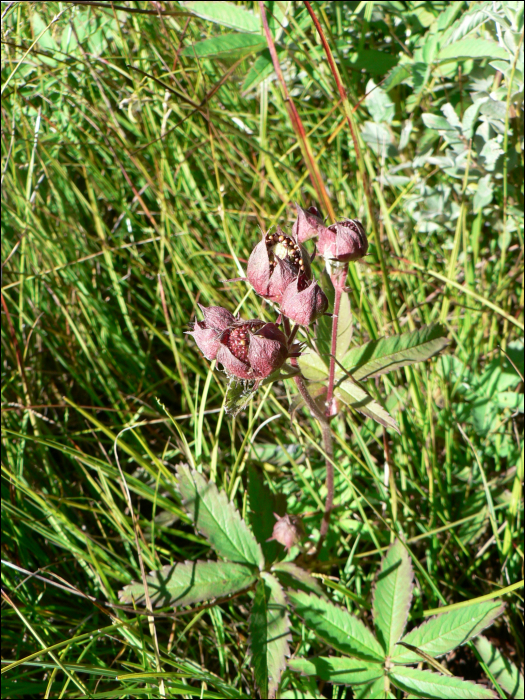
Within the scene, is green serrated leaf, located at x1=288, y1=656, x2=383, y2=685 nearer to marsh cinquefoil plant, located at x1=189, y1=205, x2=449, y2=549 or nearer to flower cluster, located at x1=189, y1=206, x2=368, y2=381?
marsh cinquefoil plant, located at x1=189, y1=205, x2=449, y2=549

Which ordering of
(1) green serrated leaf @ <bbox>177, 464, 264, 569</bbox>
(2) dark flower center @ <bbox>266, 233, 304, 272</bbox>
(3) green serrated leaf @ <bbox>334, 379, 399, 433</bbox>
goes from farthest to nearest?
(1) green serrated leaf @ <bbox>177, 464, 264, 569</bbox>
(3) green serrated leaf @ <bbox>334, 379, 399, 433</bbox>
(2) dark flower center @ <bbox>266, 233, 304, 272</bbox>

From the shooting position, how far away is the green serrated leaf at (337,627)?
169 centimetres

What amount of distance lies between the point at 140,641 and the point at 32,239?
1.77 meters

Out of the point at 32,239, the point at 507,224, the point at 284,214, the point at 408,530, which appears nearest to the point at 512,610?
the point at 408,530

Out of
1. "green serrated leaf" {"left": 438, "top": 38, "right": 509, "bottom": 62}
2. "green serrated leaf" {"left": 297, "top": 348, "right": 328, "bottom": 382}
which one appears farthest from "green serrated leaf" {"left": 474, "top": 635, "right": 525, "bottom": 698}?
"green serrated leaf" {"left": 438, "top": 38, "right": 509, "bottom": 62}

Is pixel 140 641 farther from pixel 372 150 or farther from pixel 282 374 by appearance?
pixel 372 150

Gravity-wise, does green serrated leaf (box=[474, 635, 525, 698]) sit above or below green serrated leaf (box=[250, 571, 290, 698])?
below

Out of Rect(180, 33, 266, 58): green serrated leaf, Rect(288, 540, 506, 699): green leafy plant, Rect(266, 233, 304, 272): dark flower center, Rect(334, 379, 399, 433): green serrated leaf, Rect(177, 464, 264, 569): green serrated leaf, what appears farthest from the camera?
Rect(180, 33, 266, 58): green serrated leaf

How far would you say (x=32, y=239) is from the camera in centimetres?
258

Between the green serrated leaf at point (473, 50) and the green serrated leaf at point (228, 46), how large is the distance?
0.72 m

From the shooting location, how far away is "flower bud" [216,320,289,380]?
1.30 m

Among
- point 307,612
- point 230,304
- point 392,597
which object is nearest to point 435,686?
point 392,597

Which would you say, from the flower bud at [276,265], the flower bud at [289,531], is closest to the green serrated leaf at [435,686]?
the flower bud at [289,531]

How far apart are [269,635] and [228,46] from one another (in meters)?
2.12
